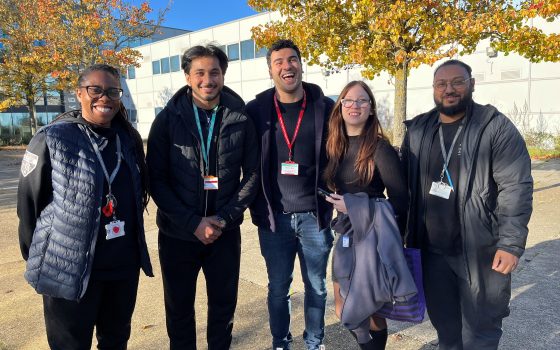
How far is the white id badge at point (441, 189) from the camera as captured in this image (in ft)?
8.66

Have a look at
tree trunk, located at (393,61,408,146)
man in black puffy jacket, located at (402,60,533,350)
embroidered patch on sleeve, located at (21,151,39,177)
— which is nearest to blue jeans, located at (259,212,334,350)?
man in black puffy jacket, located at (402,60,533,350)

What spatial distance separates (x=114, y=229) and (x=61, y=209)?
1.06ft

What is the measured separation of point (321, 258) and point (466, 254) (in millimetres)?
1032

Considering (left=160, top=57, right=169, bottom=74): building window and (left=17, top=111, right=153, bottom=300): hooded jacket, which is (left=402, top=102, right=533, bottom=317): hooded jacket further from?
(left=160, top=57, right=169, bottom=74): building window

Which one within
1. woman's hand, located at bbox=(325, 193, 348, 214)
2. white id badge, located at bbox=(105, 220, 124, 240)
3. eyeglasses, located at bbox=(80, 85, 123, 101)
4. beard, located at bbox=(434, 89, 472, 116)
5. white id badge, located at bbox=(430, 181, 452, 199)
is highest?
eyeglasses, located at bbox=(80, 85, 123, 101)

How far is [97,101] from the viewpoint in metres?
2.49

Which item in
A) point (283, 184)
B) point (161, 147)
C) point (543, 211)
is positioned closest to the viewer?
point (161, 147)

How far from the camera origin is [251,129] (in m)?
3.04

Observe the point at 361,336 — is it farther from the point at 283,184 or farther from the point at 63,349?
the point at 63,349

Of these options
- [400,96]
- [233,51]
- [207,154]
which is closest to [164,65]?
[233,51]

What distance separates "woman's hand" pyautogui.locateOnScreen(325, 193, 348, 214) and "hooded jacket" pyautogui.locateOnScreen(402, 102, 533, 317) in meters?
0.75

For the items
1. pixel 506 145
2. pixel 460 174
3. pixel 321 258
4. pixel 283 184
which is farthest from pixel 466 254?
pixel 283 184

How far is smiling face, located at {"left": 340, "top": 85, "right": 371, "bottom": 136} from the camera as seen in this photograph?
278 centimetres

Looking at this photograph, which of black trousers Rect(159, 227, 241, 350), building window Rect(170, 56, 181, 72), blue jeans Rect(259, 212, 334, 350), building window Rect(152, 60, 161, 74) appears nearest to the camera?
black trousers Rect(159, 227, 241, 350)
